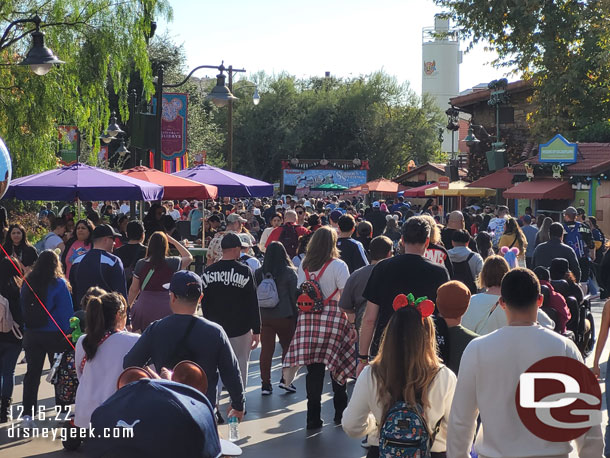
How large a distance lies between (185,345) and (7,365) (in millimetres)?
3600

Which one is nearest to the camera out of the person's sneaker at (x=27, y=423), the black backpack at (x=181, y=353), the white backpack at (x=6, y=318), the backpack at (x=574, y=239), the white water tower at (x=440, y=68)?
the black backpack at (x=181, y=353)

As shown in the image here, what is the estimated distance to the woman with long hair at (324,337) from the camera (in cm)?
819

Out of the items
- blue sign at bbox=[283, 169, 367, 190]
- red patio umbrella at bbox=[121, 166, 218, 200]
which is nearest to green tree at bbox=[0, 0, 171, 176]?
red patio umbrella at bbox=[121, 166, 218, 200]

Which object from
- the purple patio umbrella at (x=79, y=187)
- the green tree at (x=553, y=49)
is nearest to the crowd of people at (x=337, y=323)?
the purple patio umbrella at (x=79, y=187)

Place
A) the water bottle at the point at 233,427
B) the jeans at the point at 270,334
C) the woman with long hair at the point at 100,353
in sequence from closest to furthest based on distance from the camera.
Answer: the water bottle at the point at 233,427 < the woman with long hair at the point at 100,353 < the jeans at the point at 270,334

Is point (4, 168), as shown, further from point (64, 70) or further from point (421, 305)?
point (64, 70)

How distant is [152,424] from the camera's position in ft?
9.58

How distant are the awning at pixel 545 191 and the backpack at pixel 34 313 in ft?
78.8

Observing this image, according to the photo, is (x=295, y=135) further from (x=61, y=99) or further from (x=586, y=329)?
(x=586, y=329)

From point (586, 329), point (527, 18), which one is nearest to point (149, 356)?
point (586, 329)

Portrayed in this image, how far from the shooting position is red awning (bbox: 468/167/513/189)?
3353 cm

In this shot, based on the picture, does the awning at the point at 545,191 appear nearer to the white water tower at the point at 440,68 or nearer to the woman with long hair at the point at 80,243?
the woman with long hair at the point at 80,243

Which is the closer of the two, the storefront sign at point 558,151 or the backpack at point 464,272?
the backpack at point 464,272

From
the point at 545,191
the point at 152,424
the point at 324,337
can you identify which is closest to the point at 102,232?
the point at 324,337
